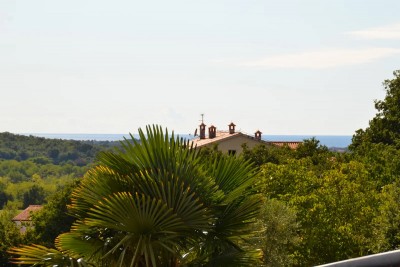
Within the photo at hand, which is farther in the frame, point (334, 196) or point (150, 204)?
point (334, 196)

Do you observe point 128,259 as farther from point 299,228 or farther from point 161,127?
point 299,228

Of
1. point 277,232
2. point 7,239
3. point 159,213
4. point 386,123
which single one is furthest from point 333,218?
point 7,239

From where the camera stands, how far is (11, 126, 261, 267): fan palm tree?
10883 millimetres

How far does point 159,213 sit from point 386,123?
41947 mm

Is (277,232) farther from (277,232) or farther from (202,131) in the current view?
(202,131)

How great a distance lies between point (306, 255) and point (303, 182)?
428 cm

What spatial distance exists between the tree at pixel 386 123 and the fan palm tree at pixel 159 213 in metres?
38.7

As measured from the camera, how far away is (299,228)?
26.4 m

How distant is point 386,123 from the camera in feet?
166

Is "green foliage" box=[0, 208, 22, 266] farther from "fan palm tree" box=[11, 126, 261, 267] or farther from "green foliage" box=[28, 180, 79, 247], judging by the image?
"fan palm tree" box=[11, 126, 261, 267]

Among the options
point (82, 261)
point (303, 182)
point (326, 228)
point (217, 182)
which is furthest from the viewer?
point (303, 182)

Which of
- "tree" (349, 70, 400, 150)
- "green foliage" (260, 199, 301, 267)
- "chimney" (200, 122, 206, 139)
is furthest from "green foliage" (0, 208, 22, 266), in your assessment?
"chimney" (200, 122, 206, 139)

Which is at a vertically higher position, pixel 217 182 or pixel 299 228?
pixel 217 182

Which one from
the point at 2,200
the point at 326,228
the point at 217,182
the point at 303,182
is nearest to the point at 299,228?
the point at 326,228
